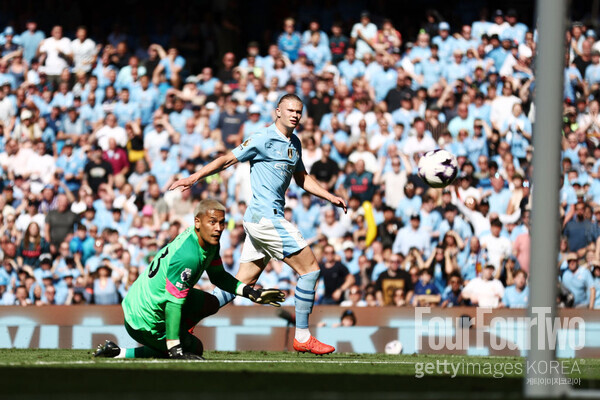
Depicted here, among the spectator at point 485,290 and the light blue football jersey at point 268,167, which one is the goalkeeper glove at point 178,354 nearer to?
the light blue football jersey at point 268,167

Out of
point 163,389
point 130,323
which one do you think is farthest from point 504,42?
point 163,389

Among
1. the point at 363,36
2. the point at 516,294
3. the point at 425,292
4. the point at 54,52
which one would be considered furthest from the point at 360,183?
the point at 54,52

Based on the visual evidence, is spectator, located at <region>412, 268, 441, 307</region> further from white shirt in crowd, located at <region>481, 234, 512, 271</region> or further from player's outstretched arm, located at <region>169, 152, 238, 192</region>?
player's outstretched arm, located at <region>169, 152, 238, 192</region>

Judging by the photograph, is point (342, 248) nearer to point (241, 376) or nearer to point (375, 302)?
point (375, 302)

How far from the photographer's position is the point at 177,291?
8.80 meters

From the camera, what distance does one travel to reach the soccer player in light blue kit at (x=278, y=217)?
1000 cm

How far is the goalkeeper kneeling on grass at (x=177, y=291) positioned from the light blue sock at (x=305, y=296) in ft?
2.98

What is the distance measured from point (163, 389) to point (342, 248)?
33.0ft

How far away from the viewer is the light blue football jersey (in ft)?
33.2

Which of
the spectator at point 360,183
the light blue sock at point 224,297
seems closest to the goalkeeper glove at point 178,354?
the light blue sock at point 224,297

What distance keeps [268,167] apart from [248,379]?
10.7 feet

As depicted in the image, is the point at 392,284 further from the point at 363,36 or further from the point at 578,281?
the point at 363,36

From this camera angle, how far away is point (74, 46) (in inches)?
850

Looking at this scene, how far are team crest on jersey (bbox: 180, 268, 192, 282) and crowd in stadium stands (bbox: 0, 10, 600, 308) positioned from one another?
688 cm
